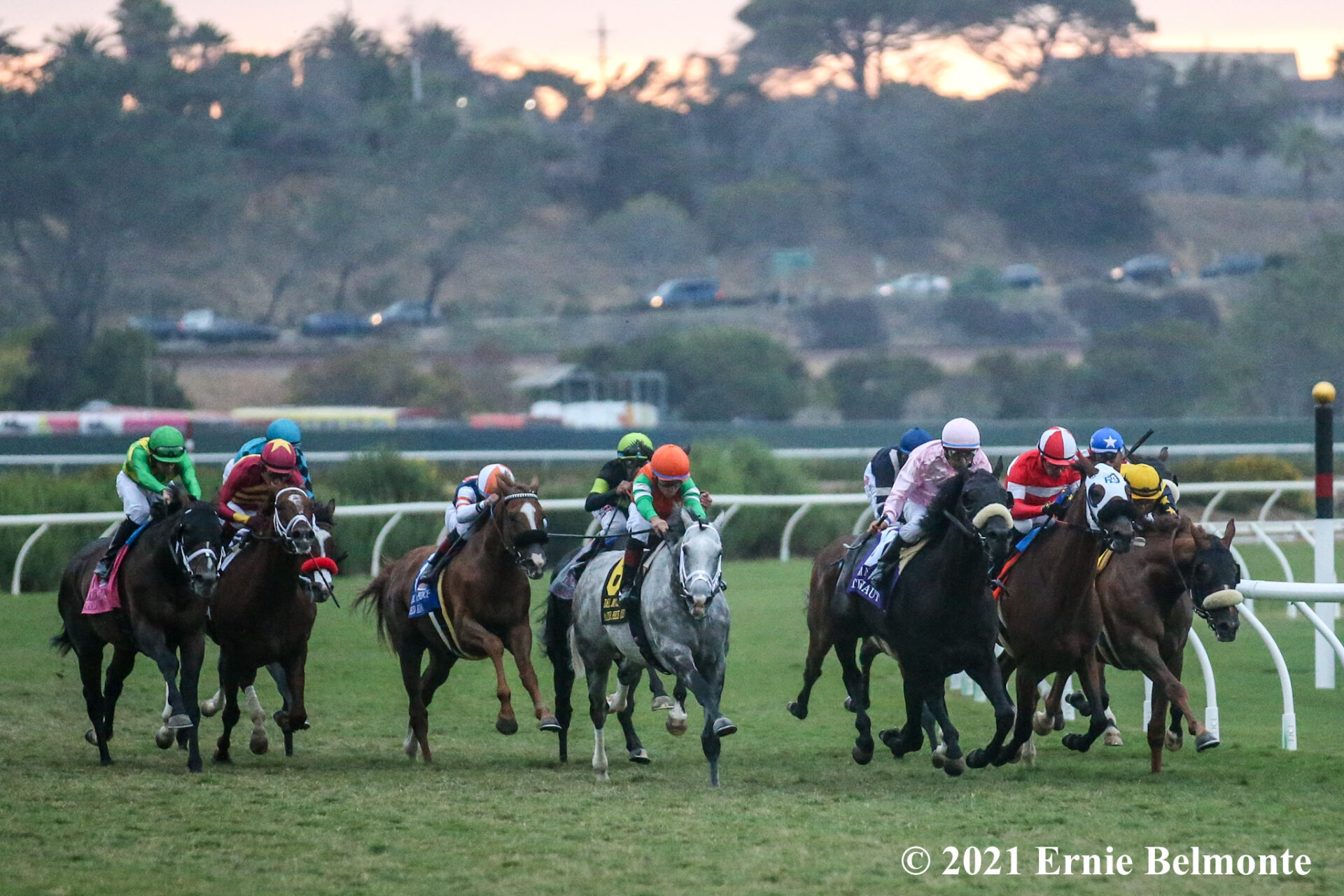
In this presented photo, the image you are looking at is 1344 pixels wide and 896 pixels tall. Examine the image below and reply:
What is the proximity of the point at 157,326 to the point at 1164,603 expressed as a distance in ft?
146

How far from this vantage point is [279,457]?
7.62 metres

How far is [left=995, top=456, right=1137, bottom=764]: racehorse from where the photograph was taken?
22.4ft

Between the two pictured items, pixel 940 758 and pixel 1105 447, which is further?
pixel 1105 447

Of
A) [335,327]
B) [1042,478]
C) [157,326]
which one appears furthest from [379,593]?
[335,327]

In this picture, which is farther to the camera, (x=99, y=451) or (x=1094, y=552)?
(x=99, y=451)

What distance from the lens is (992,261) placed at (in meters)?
65.9

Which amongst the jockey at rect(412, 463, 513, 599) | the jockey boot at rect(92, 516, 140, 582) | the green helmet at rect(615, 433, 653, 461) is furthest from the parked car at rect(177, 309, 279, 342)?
the green helmet at rect(615, 433, 653, 461)

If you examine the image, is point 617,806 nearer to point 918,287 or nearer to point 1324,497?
point 1324,497

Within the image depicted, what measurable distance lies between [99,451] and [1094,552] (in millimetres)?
16543

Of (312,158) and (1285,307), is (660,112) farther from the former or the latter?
(1285,307)

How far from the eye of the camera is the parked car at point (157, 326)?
47.6 meters

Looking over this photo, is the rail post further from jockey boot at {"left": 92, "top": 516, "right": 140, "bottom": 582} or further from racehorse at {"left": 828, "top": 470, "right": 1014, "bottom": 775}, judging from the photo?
jockey boot at {"left": 92, "top": 516, "right": 140, "bottom": 582}

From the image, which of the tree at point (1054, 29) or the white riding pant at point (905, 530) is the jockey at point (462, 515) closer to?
the white riding pant at point (905, 530)

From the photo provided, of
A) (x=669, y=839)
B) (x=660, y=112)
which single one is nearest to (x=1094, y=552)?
(x=669, y=839)
